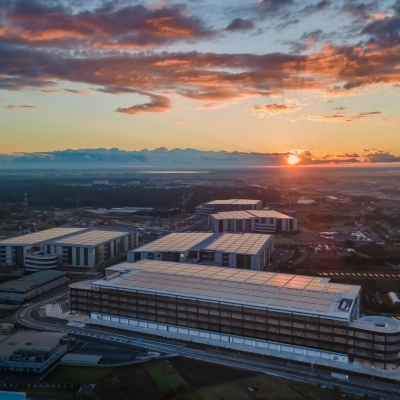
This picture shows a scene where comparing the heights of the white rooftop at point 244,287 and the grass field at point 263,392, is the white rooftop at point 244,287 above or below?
above

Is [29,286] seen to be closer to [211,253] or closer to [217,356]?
[211,253]

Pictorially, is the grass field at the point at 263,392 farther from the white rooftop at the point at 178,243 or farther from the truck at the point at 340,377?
the white rooftop at the point at 178,243

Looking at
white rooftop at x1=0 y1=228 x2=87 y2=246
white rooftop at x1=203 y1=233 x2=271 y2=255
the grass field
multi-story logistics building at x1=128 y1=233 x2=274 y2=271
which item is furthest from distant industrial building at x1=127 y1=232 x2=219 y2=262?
the grass field

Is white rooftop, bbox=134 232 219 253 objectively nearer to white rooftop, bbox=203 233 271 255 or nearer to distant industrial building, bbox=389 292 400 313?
white rooftop, bbox=203 233 271 255

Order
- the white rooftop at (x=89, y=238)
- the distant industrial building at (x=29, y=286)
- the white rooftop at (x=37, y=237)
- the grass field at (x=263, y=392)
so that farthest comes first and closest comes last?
the white rooftop at (x=37, y=237)
the white rooftop at (x=89, y=238)
the distant industrial building at (x=29, y=286)
the grass field at (x=263, y=392)

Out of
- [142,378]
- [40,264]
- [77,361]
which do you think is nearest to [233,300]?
[142,378]

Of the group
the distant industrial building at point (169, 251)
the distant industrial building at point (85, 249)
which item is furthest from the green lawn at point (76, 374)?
the distant industrial building at point (85, 249)
